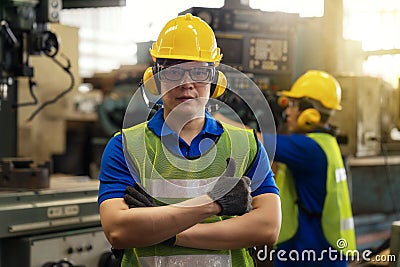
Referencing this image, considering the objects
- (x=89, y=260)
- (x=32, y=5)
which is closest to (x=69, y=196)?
(x=89, y=260)

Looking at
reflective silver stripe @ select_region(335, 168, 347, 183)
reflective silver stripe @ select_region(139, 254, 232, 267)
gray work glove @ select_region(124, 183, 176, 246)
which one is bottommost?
reflective silver stripe @ select_region(139, 254, 232, 267)

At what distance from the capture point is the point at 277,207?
149 centimetres

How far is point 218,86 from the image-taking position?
5.25 feet

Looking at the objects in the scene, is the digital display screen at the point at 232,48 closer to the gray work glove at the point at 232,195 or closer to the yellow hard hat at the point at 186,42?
the yellow hard hat at the point at 186,42

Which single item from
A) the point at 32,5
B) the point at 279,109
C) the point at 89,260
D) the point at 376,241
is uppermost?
the point at 32,5

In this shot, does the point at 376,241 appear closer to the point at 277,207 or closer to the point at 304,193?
the point at 304,193

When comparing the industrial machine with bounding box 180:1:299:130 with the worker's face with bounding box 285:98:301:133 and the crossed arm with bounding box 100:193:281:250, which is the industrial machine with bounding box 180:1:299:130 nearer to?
the worker's face with bounding box 285:98:301:133

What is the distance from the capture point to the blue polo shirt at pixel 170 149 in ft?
4.74

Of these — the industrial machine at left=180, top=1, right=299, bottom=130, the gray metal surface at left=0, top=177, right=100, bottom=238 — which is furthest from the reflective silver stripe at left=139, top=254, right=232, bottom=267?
the industrial machine at left=180, top=1, right=299, bottom=130

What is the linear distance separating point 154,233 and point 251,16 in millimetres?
2162

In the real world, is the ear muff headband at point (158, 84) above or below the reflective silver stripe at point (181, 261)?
above

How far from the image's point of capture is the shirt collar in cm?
153

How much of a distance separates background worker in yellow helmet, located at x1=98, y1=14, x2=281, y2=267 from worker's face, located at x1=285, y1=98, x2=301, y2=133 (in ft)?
3.98

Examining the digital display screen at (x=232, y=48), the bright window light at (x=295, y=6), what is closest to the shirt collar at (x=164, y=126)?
the digital display screen at (x=232, y=48)
